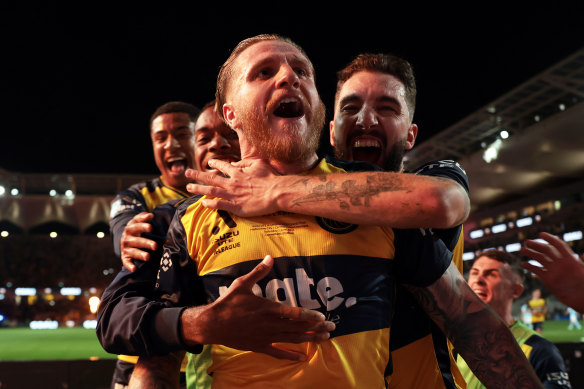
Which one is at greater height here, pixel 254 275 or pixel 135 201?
pixel 135 201

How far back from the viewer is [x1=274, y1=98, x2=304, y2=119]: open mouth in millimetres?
2004

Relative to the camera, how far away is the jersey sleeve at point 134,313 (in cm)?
171

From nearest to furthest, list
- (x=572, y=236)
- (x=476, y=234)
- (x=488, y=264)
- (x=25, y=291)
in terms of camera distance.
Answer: (x=488, y=264)
(x=572, y=236)
(x=25, y=291)
(x=476, y=234)

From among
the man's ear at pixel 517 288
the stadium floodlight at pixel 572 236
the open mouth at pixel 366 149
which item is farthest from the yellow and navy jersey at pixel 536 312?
the open mouth at pixel 366 149

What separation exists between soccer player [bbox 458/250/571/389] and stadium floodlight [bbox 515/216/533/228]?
35.7 metres

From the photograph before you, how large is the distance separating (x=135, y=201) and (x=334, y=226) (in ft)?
8.42

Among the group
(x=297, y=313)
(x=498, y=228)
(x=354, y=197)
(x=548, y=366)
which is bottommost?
(x=548, y=366)

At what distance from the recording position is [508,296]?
17.3ft

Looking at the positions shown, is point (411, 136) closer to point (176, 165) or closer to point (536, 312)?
point (176, 165)

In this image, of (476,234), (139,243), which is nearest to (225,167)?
(139,243)

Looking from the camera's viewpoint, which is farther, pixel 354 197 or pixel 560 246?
pixel 560 246

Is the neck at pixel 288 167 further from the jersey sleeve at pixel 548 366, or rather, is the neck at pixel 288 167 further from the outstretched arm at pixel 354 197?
the jersey sleeve at pixel 548 366

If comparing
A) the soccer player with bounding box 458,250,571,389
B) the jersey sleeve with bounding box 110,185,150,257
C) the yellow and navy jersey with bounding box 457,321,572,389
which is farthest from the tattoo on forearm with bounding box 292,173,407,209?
the soccer player with bounding box 458,250,571,389

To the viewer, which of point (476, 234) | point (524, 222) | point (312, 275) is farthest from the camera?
point (476, 234)
